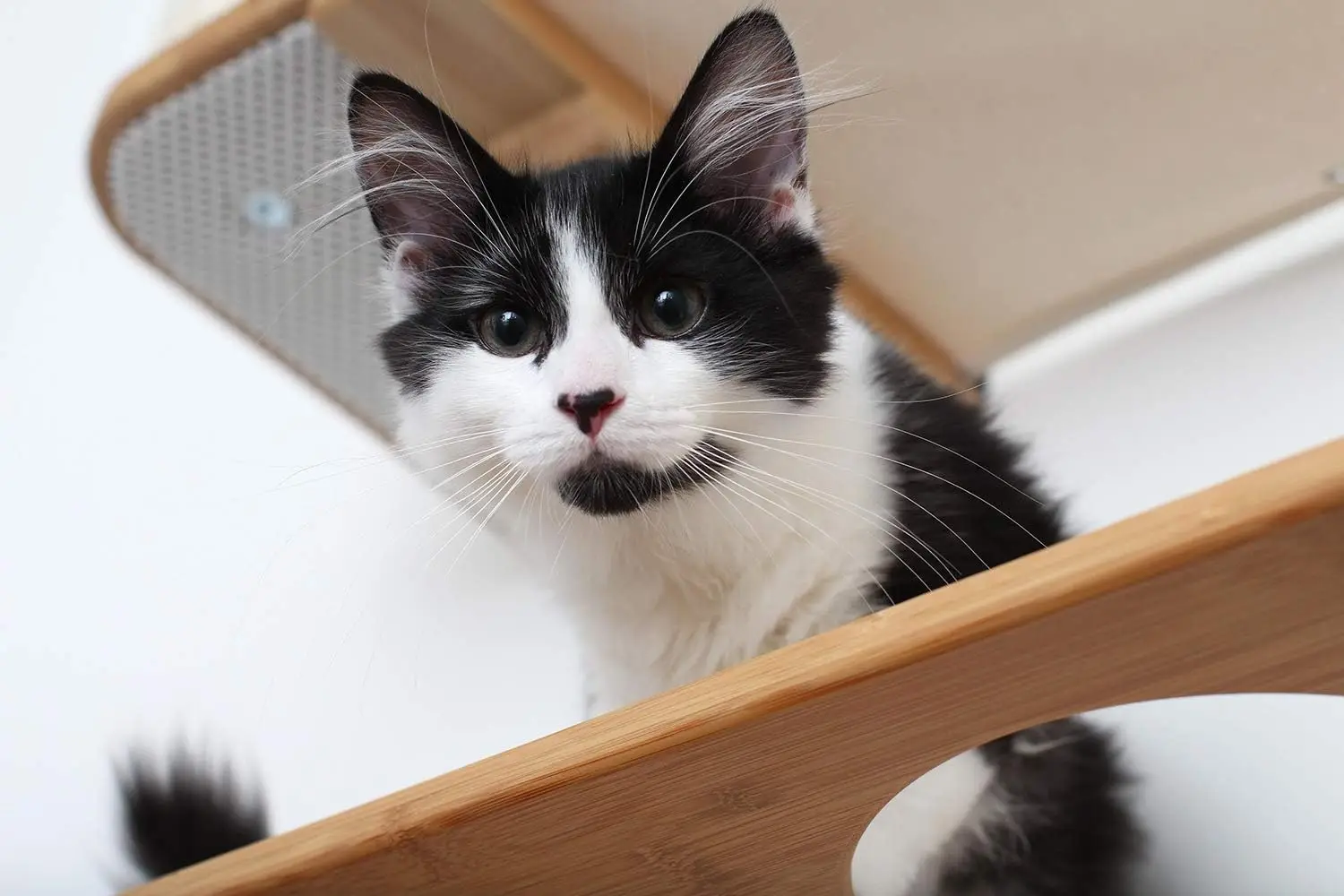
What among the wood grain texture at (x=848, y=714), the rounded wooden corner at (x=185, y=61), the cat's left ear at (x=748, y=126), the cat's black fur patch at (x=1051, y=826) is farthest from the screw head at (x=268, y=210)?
the cat's black fur patch at (x=1051, y=826)

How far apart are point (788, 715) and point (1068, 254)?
920 millimetres

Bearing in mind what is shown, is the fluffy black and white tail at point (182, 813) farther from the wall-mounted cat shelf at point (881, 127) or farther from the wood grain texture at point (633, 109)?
the wood grain texture at point (633, 109)

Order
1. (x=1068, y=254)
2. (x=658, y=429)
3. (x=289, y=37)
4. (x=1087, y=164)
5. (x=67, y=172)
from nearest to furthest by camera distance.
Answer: (x=658, y=429)
(x=289, y=37)
(x=1087, y=164)
(x=1068, y=254)
(x=67, y=172)

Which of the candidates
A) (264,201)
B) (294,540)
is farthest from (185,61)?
(294,540)

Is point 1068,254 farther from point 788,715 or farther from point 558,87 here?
point 788,715

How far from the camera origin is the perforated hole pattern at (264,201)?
115 centimetres

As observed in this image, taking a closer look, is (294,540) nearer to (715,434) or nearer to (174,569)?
(174,569)

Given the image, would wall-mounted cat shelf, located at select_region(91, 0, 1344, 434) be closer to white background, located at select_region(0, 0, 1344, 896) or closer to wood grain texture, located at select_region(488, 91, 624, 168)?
wood grain texture, located at select_region(488, 91, 624, 168)

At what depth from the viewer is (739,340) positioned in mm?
948

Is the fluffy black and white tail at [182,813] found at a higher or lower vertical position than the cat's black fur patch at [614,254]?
lower

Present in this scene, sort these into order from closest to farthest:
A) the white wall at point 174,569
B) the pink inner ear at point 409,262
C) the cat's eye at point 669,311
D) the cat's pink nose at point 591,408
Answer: the cat's pink nose at point 591,408, the cat's eye at point 669,311, the pink inner ear at point 409,262, the white wall at point 174,569

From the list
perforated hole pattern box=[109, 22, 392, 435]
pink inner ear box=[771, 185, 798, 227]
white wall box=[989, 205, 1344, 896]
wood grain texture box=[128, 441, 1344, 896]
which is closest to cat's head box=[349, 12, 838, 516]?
pink inner ear box=[771, 185, 798, 227]

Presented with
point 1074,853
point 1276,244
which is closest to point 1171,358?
point 1276,244

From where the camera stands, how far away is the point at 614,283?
0.94m
